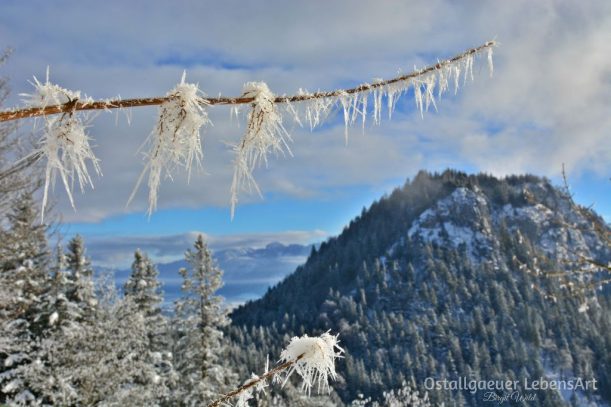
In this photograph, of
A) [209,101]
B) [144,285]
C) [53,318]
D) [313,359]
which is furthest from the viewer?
[144,285]

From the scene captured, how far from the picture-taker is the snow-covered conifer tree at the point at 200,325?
23.1 metres

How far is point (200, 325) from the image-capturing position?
79.1 feet

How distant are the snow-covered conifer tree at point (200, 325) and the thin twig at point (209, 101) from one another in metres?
23.1

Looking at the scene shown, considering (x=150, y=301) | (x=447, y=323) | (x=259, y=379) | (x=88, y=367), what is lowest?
(x=259, y=379)

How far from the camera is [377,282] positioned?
18188cm

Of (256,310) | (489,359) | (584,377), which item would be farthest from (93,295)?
(256,310)

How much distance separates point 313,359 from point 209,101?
538 millimetres

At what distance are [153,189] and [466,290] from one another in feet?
576

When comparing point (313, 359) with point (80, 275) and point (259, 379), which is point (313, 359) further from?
point (80, 275)

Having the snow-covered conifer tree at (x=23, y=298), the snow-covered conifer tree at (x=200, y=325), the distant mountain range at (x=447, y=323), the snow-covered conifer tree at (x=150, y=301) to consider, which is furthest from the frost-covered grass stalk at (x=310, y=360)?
the distant mountain range at (x=447, y=323)

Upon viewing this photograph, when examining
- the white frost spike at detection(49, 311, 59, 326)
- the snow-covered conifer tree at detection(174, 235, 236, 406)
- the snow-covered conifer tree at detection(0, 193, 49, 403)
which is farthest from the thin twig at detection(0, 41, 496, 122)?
the snow-covered conifer tree at detection(174, 235, 236, 406)

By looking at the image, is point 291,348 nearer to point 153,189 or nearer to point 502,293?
point 153,189

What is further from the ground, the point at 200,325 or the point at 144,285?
the point at 144,285

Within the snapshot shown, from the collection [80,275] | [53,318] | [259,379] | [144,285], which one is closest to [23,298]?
[53,318]
